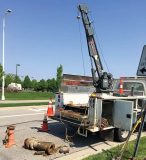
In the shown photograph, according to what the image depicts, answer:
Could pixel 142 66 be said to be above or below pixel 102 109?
above

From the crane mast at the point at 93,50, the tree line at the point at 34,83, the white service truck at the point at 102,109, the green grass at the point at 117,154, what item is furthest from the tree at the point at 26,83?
the green grass at the point at 117,154

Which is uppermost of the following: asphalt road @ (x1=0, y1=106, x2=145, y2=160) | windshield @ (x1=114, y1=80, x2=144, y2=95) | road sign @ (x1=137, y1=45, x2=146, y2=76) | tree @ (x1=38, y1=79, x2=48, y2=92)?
tree @ (x1=38, y1=79, x2=48, y2=92)

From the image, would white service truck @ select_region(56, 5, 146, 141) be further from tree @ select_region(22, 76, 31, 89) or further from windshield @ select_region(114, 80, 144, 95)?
tree @ select_region(22, 76, 31, 89)

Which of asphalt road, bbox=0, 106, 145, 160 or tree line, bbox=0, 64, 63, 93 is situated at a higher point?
tree line, bbox=0, 64, 63, 93

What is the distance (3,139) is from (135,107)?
14.0ft

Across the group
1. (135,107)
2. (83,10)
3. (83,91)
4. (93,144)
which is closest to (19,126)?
(83,91)

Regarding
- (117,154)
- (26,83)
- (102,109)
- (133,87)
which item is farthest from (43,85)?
(117,154)

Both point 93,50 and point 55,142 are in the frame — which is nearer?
point 55,142

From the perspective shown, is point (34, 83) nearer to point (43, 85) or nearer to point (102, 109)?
point (43, 85)

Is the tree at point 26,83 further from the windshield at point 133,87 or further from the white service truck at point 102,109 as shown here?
the windshield at point 133,87

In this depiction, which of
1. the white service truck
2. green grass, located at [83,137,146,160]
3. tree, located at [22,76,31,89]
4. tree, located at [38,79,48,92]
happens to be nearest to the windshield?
the white service truck

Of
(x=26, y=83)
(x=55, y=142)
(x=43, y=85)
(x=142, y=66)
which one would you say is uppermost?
(x=26, y=83)

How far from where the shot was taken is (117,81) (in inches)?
486

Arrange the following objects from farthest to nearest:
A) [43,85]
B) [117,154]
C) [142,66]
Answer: [43,85]
[117,154]
[142,66]
